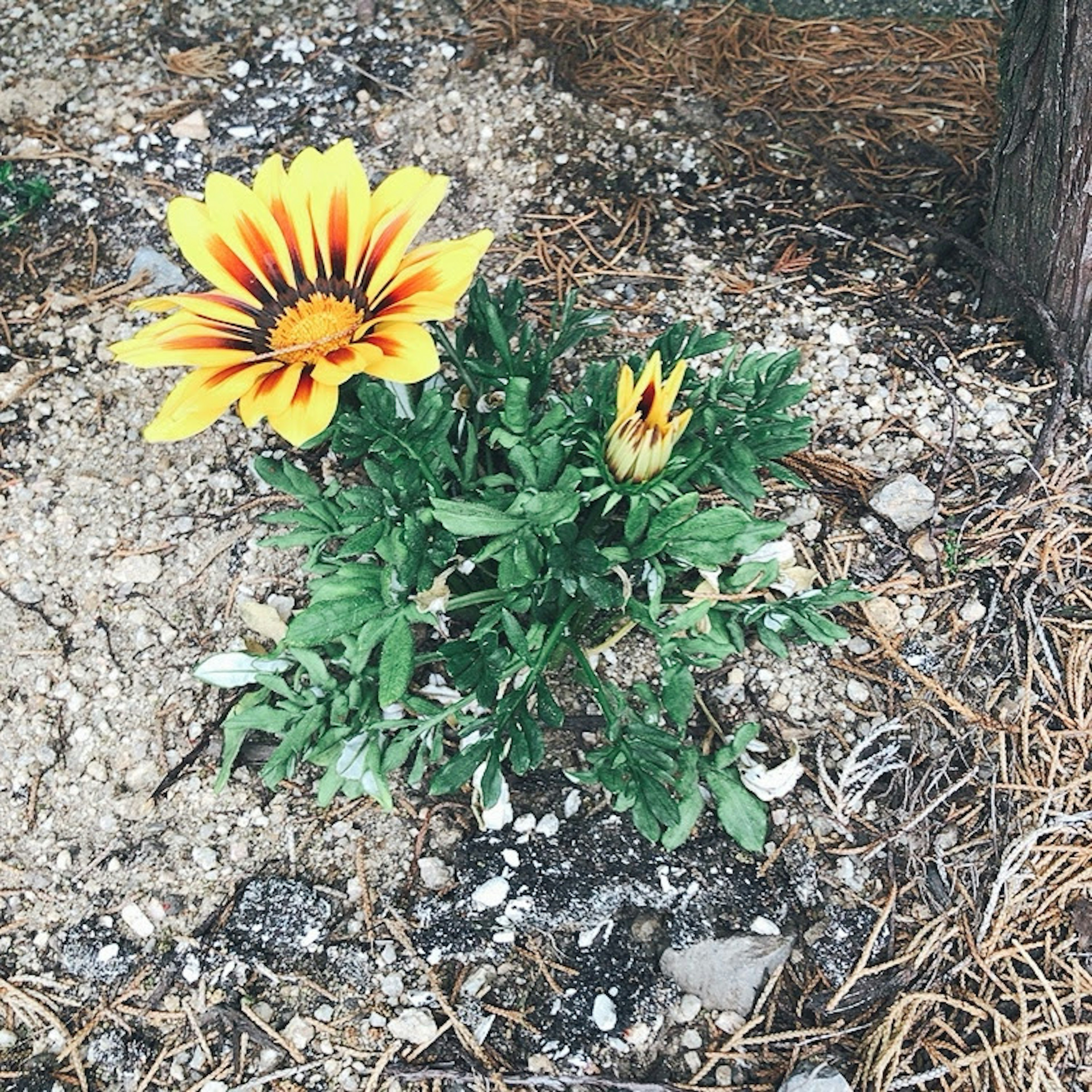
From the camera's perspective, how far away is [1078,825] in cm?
192

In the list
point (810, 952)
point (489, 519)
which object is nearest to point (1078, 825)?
point (810, 952)

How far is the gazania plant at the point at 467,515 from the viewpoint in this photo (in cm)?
157

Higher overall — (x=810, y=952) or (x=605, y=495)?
(x=605, y=495)

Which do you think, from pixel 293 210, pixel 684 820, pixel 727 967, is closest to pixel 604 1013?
pixel 727 967

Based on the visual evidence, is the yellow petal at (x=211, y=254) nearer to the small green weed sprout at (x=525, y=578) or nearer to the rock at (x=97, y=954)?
the small green weed sprout at (x=525, y=578)

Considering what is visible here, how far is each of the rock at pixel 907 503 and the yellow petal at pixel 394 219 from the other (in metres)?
1.02

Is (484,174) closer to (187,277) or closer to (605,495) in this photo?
(187,277)

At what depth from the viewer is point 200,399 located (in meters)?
1.46

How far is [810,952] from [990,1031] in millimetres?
271

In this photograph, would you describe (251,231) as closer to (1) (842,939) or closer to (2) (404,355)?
(2) (404,355)

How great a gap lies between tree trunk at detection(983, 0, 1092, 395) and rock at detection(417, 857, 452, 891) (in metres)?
1.46

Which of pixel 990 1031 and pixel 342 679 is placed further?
pixel 342 679

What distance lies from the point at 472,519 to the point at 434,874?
0.63 metres

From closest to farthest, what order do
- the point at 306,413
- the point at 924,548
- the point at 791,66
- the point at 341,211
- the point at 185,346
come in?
1. the point at 306,413
2. the point at 185,346
3. the point at 341,211
4. the point at 924,548
5. the point at 791,66
